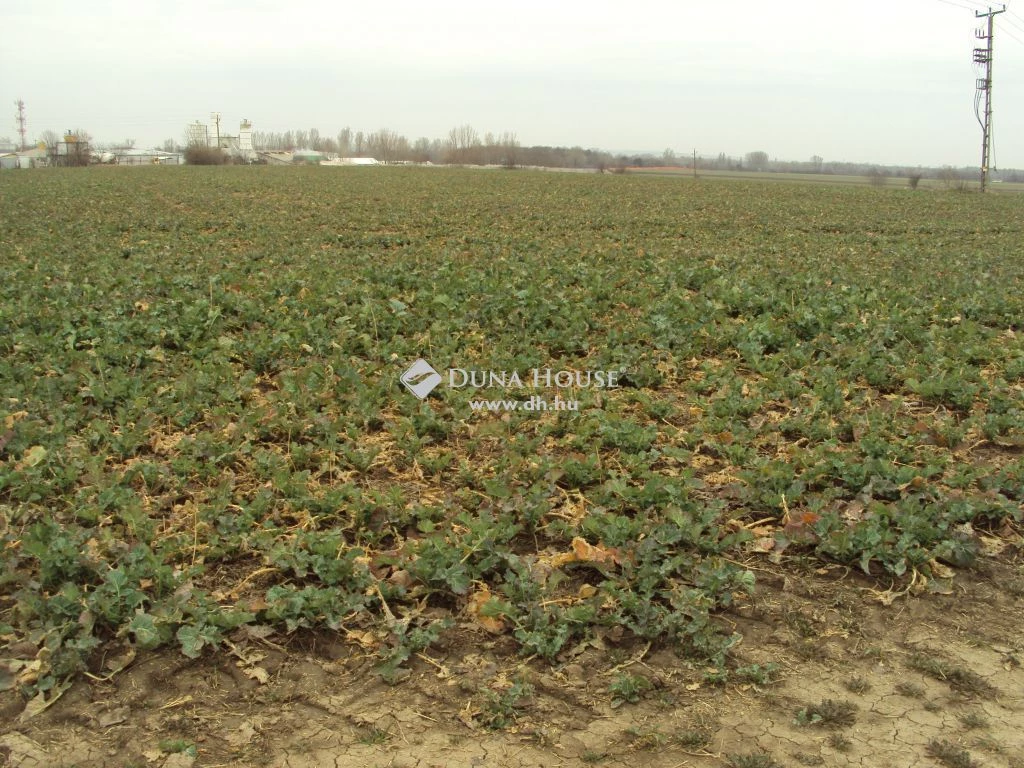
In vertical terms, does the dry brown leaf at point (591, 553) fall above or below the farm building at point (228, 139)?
below

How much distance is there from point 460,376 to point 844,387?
3.17 metres

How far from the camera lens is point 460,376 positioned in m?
7.00

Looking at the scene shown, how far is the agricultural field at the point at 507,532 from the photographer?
10.2 feet

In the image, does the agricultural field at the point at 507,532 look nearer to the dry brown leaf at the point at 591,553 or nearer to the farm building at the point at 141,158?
the dry brown leaf at the point at 591,553

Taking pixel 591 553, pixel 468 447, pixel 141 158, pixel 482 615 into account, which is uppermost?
pixel 141 158

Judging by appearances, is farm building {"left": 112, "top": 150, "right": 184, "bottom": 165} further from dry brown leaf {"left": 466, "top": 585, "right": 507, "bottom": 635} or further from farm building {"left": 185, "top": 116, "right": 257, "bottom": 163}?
dry brown leaf {"left": 466, "top": 585, "right": 507, "bottom": 635}

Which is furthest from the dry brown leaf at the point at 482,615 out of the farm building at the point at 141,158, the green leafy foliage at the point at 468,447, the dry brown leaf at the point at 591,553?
the farm building at the point at 141,158

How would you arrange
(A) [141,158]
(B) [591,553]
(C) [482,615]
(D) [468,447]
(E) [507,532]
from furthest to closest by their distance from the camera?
(A) [141,158], (D) [468,447], (E) [507,532], (B) [591,553], (C) [482,615]

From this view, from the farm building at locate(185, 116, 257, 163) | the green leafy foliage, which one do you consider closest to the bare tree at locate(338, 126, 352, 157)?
the farm building at locate(185, 116, 257, 163)

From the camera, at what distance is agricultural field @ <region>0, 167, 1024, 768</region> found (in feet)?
10.2

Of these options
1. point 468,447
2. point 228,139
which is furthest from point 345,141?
point 468,447

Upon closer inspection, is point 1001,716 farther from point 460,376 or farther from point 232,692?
point 460,376

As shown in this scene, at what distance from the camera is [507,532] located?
13.8ft

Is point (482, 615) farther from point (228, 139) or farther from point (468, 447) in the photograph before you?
point (228, 139)
